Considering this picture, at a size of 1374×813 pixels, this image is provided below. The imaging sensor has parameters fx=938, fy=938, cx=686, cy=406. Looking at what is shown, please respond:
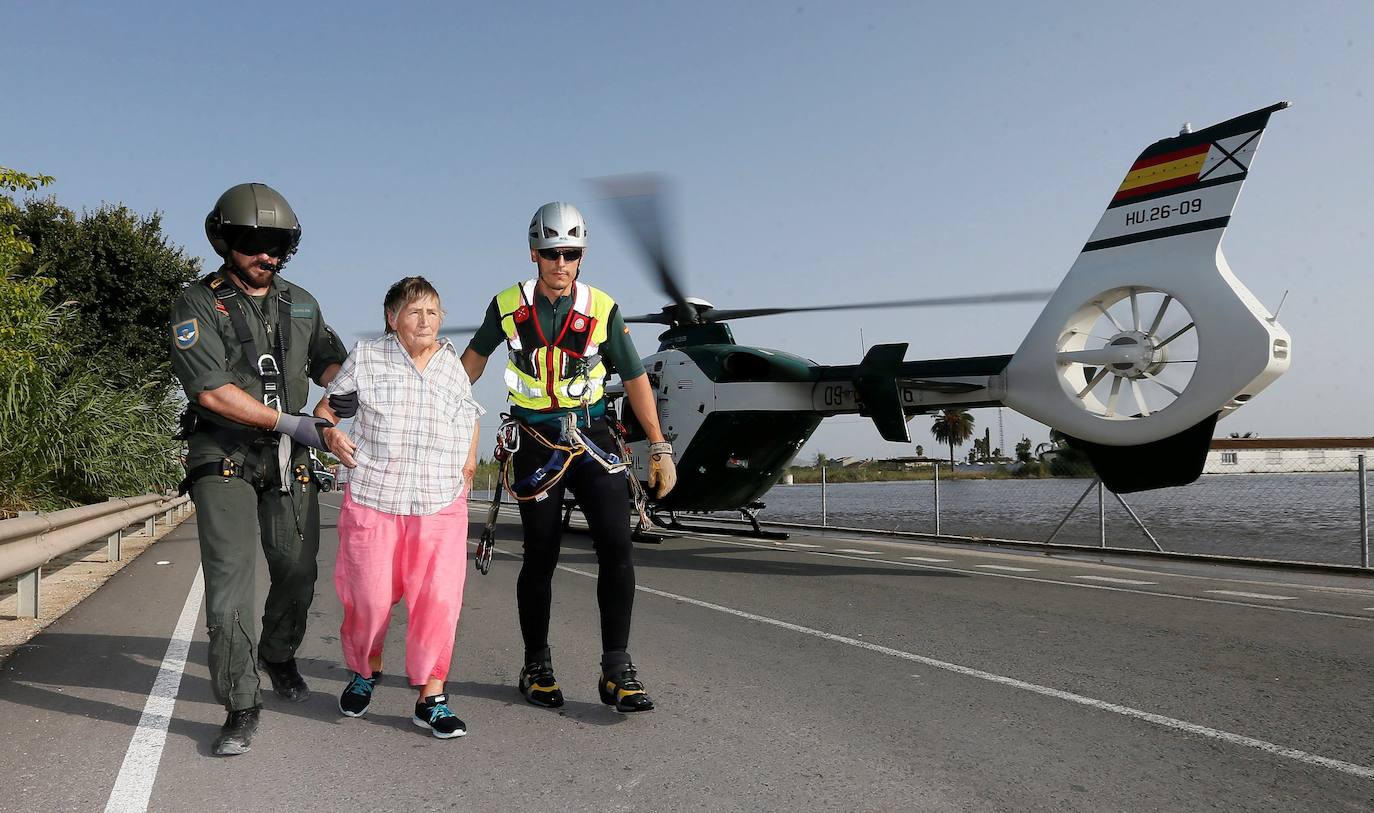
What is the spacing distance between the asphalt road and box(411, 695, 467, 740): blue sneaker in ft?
0.22

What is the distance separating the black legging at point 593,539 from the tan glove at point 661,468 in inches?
5.7

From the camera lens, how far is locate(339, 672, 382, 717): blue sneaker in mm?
4066

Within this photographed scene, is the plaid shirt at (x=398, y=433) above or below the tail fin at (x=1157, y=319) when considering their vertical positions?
below

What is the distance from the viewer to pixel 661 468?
4.36 metres

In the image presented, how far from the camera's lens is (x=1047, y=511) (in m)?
24.5

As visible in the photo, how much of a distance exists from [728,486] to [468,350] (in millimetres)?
9358

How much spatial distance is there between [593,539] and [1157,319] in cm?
721

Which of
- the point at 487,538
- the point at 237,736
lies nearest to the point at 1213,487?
the point at 487,538

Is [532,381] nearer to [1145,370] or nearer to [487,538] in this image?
[487,538]

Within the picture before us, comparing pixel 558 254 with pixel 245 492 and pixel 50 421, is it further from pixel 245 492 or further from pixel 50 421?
pixel 50 421

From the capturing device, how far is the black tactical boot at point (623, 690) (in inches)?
162

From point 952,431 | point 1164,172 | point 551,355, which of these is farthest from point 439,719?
point 952,431

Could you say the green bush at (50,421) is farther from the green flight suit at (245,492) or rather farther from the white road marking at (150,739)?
the green flight suit at (245,492)

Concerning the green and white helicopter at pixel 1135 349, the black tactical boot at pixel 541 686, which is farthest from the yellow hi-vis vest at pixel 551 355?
the green and white helicopter at pixel 1135 349
